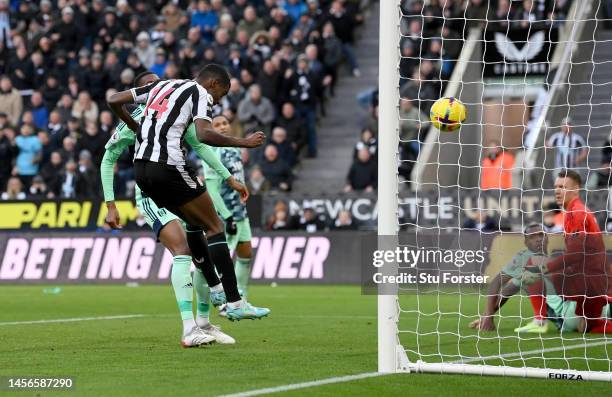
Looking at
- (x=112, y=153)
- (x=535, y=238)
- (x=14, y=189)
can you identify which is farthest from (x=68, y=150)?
(x=112, y=153)

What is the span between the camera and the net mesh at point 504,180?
1112cm

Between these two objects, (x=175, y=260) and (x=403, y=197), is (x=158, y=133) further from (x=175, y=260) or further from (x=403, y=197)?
(x=403, y=197)

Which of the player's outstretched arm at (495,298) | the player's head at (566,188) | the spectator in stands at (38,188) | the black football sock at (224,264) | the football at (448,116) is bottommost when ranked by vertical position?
the spectator in stands at (38,188)

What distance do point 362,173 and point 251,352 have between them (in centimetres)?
1294

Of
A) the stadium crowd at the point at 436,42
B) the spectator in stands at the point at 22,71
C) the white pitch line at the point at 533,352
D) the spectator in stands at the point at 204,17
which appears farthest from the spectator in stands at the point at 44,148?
the white pitch line at the point at 533,352

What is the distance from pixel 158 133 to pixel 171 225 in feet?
2.57

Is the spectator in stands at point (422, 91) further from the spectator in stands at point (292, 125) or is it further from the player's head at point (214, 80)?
the player's head at point (214, 80)

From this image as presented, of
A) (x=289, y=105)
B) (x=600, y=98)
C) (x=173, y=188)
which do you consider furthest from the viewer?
(x=289, y=105)

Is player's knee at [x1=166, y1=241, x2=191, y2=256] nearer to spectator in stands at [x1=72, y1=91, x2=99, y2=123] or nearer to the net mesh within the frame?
the net mesh

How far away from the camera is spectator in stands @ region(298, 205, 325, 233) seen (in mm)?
21203

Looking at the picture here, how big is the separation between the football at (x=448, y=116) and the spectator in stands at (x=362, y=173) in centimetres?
1175

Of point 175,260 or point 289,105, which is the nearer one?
point 175,260

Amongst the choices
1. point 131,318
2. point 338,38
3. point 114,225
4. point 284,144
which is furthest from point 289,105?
point 114,225

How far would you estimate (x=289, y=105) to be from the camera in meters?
23.8
